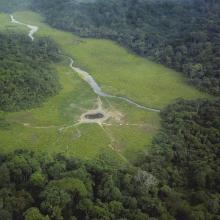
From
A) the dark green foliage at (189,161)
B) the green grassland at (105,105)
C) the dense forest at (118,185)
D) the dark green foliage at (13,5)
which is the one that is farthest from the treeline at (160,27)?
the dense forest at (118,185)

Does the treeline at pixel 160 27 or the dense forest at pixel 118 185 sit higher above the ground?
the treeline at pixel 160 27

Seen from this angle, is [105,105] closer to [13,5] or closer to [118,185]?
[118,185]

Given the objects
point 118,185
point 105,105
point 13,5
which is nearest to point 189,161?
point 118,185

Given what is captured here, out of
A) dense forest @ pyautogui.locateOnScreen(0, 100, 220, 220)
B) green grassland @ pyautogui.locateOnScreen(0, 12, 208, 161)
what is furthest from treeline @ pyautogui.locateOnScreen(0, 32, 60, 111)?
dense forest @ pyautogui.locateOnScreen(0, 100, 220, 220)

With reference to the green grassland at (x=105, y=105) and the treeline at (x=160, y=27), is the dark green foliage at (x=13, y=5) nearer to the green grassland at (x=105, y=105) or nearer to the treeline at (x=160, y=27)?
the treeline at (x=160, y=27)

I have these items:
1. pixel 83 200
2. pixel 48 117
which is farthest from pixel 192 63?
pixel 83 200

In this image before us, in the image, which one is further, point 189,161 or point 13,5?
point 13,5
